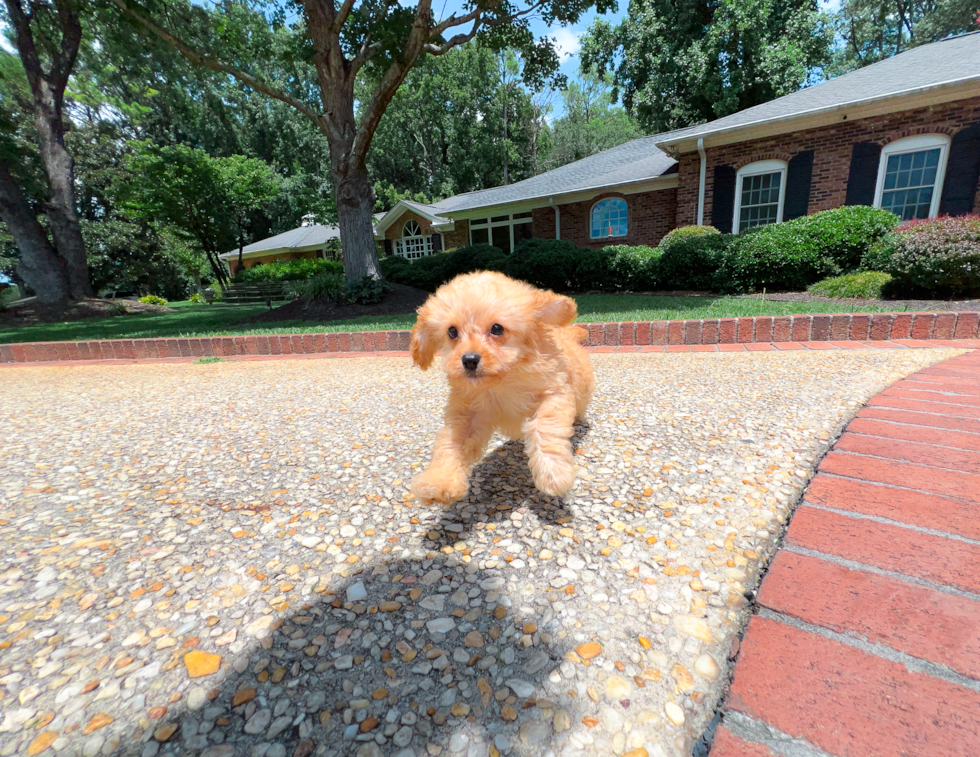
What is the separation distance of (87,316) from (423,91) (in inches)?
1197

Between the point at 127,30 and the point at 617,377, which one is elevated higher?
the point at 127,30

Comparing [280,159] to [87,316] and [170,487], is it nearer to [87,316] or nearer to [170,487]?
[87,316]

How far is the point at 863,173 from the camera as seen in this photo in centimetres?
1186

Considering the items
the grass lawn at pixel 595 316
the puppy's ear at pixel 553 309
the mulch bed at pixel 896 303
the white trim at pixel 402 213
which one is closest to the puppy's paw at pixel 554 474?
the puppy's ear at pixel 553 309

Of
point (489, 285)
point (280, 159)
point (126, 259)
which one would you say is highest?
point (280, 159)

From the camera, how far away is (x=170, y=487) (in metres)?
2.41

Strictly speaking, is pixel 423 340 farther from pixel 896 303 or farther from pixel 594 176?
pixel 594 176

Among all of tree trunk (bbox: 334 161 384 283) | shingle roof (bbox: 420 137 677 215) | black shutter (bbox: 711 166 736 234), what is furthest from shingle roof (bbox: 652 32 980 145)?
tree trunk (bbox: 334 161 384 283)

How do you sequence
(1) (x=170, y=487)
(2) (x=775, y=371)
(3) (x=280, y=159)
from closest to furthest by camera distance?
(1) (x=170, y=487) < (2) (x=775, y=371) < (3) (x=280, y=159)

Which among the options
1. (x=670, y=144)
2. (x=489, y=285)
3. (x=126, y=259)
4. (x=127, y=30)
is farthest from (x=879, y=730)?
(x=126, y=259)

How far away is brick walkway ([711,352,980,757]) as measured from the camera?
97cm

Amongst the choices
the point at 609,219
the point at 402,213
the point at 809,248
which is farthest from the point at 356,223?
the point at 402,213

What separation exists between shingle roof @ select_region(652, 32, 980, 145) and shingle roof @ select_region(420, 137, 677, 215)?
285 cm

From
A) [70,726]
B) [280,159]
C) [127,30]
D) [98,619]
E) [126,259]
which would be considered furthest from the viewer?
[280,159]
